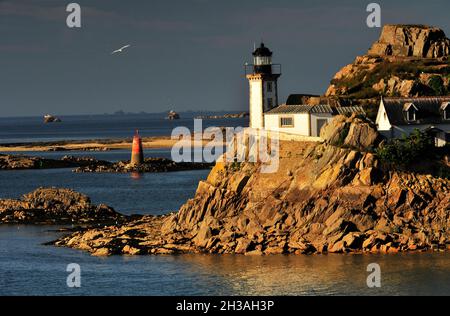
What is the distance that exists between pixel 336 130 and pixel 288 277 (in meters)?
12.3

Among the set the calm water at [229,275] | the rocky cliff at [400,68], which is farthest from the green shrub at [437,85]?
the calm water at [229,275]

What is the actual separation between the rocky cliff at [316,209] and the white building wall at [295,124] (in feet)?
8.72

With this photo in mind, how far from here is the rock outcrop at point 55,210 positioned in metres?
78.1

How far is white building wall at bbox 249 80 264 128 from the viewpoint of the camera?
73062 millimetres

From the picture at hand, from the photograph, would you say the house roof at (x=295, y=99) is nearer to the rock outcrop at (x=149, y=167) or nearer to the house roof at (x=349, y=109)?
the house roof at (x=349, y=109)

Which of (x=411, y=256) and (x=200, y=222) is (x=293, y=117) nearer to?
(x=200, y=222)

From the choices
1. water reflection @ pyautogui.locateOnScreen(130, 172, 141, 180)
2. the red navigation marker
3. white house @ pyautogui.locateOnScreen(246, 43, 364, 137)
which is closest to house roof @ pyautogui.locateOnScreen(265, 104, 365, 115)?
white house @ pyautogui.locateOnScreen(246, 43, 364, 137)

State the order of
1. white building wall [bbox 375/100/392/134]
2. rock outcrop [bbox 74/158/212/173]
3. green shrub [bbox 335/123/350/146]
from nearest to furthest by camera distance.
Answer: green shrub [bbox 335/123/350/146], white building wall [bbox 375/100/392/134], rock outcrop [bbox 74/158/212/173]

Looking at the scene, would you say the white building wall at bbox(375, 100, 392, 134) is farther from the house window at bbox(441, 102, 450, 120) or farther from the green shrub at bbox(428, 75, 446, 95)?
the green shrub at bbox(428, 75, 446, 95)

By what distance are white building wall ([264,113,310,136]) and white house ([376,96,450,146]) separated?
4678mm

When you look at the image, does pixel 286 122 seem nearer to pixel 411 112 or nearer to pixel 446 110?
pixel 411 112

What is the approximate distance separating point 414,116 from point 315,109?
6368mm
